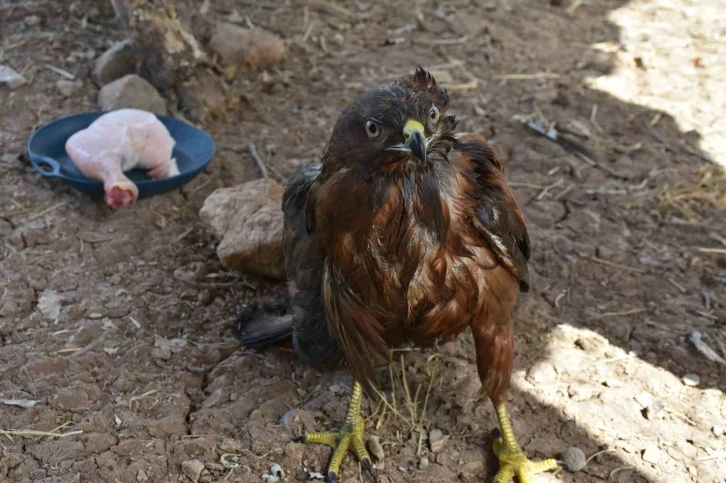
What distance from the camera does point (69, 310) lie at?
3.92 m

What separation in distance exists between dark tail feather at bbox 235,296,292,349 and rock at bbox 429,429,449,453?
2.85 ft

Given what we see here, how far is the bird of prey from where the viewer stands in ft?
8.95

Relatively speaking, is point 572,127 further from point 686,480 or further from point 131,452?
point 131,452

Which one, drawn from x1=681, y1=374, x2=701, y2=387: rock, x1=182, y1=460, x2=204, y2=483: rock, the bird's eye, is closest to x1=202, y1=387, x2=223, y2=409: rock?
x1=182, y1=460, x2=204, y2=483: rock

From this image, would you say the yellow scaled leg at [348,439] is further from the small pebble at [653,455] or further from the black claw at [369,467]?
the small pebble at [653,455]

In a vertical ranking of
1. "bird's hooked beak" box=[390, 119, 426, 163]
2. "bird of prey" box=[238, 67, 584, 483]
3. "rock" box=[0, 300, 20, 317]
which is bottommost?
"rock" box=[0, 300, 20, 317]

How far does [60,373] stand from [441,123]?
7.07ft

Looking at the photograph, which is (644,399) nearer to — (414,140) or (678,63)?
(414,140)

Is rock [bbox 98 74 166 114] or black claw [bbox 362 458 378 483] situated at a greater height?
rock [bbox 98 74 166 114]

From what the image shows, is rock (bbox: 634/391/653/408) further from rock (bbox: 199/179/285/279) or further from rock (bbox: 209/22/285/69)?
rock (bbox: 209/22/285/69)

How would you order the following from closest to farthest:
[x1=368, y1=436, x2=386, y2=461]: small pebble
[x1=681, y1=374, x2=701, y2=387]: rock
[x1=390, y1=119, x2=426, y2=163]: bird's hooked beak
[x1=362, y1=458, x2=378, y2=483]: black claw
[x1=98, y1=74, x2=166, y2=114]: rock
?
[x1=390, y1=119, x2=426, y2=163]: bird's hooked beak, [x1=362, y1=458, x2=378, y2=483]: black claw, [x1=368, y1=436, x2=386, y2=461]: small pebble, [x1=681, y1=374, x2=701, y2=387]: rock, [x1=98, y1=74, x2=166, y2=114]: rock

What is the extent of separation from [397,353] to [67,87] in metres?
3.22

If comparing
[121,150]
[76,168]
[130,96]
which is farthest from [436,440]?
[130,96]

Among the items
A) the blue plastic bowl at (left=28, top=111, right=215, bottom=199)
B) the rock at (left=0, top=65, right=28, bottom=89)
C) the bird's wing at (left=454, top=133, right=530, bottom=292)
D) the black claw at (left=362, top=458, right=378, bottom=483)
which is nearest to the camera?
the bird's wing at (left=454, top=133, right=530, bottom=292)
